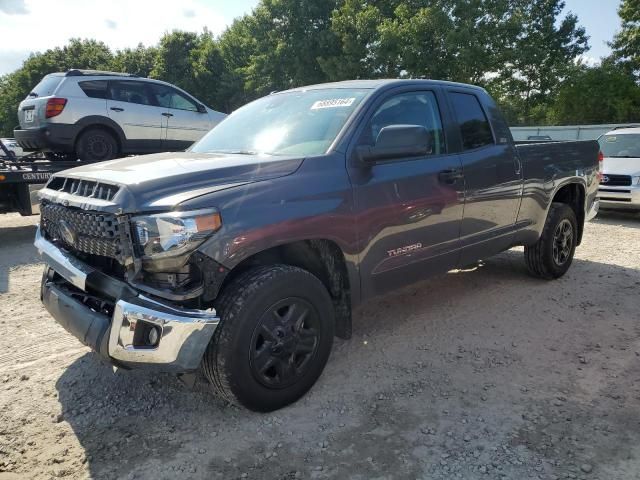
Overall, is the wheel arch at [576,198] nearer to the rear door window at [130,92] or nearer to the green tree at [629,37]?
the rear door window at [130,92]

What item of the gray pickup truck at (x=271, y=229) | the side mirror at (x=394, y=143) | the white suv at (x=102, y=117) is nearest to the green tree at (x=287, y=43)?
the white suv at (x=102, y=117)

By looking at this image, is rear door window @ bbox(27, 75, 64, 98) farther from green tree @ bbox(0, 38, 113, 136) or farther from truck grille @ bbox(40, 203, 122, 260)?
green tree @ bbox(0, 38, 113, 136)

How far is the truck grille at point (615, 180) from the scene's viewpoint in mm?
9133

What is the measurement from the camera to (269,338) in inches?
111

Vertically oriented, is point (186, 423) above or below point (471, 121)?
below

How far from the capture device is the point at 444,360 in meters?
3.62

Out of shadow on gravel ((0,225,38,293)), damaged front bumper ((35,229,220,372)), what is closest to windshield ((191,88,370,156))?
damaged front bumper ((35,229,220,372))

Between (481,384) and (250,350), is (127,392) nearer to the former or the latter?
(250,350)

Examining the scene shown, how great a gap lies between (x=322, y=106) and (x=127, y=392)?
2.30m

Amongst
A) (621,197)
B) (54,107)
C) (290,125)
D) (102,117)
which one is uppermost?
(54,107)

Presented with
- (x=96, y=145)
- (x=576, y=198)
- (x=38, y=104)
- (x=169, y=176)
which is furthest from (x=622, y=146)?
(x=38, y=104)

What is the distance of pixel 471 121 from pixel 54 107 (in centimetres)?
672

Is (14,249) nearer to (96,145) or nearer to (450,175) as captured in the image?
(96,145)

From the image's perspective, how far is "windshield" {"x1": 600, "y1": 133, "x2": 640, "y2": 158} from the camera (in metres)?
10.1
